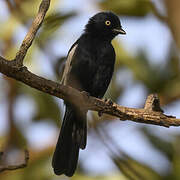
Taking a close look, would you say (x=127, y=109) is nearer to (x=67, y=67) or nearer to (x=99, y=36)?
(x=67, y=67)

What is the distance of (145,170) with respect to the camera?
5.70 metres

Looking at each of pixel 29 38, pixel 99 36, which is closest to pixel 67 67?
pixel 99 36

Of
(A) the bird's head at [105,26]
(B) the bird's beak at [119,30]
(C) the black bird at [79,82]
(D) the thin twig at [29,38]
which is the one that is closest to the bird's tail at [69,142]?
(C) the black bird at [79,82]

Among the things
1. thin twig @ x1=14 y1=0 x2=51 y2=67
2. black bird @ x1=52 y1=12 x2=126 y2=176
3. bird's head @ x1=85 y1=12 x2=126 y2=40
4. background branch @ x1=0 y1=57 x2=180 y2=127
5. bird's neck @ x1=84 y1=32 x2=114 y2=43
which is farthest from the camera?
bird's head @ x1=85 y1=12 x2=126 y2=40

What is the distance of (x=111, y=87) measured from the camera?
6914 millimetres

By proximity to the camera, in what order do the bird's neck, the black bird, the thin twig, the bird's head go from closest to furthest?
1. the thin twig
2. the black bird
3. the bird's neck
4. the bird's head

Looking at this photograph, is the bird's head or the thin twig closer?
the thin twig

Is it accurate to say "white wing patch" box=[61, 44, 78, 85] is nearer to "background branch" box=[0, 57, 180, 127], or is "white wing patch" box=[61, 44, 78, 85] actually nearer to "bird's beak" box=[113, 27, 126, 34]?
"bird's beak" box=[113, 27, 126, 34]

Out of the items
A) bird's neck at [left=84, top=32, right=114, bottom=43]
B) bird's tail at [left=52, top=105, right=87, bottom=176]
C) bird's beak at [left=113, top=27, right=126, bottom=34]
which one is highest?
bird's beak at [left=113, top=27, right=126, bottom=34]

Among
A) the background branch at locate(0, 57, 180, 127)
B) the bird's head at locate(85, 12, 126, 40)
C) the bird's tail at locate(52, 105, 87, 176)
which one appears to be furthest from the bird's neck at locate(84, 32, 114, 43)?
the background branch at locate(0, 57, 180, 127)

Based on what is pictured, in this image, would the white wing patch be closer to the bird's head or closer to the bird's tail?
the bird's tail

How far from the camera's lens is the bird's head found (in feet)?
20.7

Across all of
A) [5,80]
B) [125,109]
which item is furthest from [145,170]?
[5,80]

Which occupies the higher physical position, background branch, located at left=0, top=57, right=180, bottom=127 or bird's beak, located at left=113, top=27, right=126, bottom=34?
bird's beak, located at left=113, top=27, right=126, bottom=34
